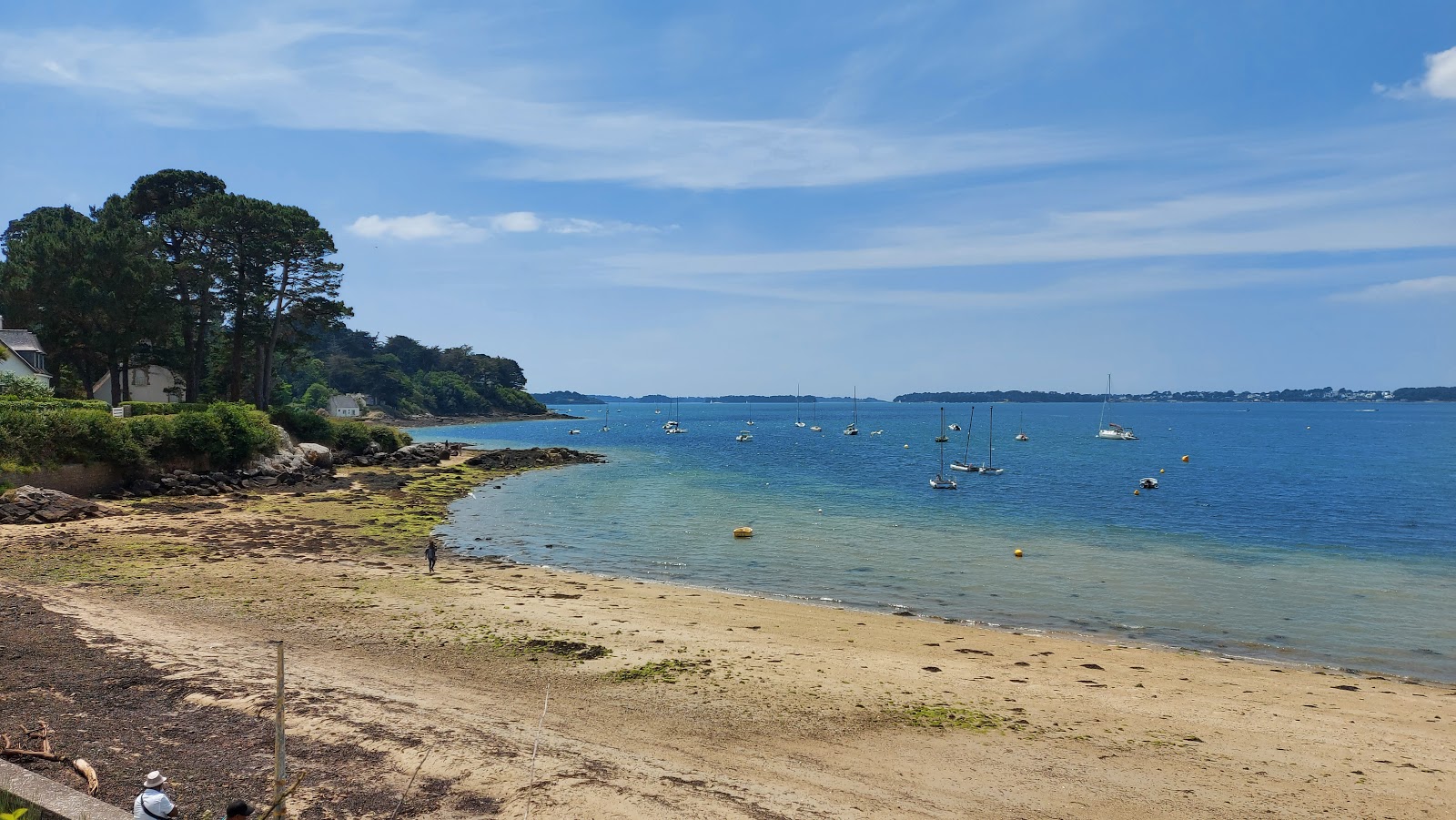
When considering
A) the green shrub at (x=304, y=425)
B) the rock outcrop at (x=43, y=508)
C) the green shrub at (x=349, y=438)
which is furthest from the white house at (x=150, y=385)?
the rock outcrop at (x=43, y=508)

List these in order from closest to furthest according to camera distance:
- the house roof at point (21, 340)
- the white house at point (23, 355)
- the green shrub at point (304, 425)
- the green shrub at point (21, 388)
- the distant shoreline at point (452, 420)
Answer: the green shrub at point (21, 388)
the white house at point (23, 355)
the house roof at point (21, 340)
the green shrub at point (304, 425)
the distant shoreline at point (452, 420)

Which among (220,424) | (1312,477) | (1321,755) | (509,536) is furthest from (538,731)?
(1312,477)

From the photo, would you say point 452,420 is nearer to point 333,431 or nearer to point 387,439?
point 387,439

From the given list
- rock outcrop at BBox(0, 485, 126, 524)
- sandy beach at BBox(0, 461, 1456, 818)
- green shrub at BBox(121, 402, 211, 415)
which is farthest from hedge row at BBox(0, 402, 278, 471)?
sandy beach at BBox(0, 461, 1456, 818)

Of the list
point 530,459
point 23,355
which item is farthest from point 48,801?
point 530,459

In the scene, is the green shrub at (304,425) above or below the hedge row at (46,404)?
below

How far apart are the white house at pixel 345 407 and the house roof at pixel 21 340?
8178 cm

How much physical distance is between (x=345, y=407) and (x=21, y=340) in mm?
86567

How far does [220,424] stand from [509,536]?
2117 cm

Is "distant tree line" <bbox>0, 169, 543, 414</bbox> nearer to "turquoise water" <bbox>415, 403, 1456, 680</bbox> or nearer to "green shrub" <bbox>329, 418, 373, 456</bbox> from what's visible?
"green shrub" <bbox>329, 418, 373, 456</bbox>

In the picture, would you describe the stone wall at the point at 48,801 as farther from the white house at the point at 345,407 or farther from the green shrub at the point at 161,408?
the white house at the point at 345,407

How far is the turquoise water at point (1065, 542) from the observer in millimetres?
23797

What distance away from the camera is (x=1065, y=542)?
3688 cm

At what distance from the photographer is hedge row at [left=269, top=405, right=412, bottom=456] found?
57938 mm
